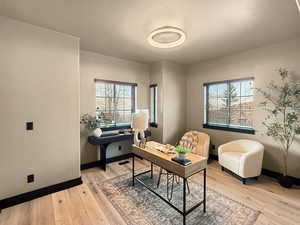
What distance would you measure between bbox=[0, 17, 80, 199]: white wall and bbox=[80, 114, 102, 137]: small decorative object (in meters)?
0.58

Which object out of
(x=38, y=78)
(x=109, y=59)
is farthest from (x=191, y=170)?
(x=109, y=59)

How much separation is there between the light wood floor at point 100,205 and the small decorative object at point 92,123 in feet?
3.24

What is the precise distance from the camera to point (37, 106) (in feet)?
7.83

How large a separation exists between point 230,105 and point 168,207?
299cm

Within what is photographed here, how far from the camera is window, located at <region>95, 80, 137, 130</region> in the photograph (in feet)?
12.4

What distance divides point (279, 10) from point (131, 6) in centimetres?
196

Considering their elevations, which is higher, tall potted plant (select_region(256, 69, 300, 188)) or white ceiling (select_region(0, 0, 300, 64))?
white ceiling (select_region(0, 0, 300, 64))

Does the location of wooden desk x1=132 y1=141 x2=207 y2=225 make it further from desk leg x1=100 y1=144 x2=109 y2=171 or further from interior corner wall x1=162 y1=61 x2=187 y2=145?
interior corner wall x1=162 y1=61 x2=187 y2=145

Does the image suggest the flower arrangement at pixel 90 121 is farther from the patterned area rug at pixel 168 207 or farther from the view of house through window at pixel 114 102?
the patterned area rug at pixel 168 207

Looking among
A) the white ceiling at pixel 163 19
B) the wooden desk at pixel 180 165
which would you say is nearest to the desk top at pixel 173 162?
the wooden desk at pixel 180 165

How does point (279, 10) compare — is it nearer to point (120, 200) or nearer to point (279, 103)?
point (279, 103)

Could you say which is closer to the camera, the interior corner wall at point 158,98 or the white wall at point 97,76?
the white wall at point 97,76

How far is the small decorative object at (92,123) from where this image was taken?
3369 mm

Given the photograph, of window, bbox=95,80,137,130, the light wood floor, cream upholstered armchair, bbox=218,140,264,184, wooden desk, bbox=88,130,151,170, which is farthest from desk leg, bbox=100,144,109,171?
cream upholstered armchair, bbox=218,140,264,184
